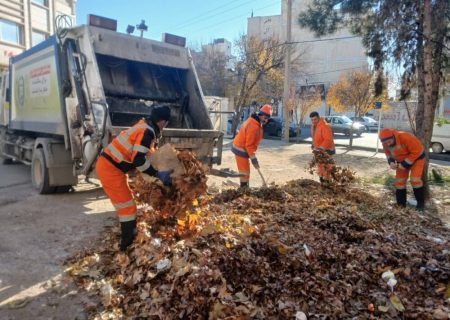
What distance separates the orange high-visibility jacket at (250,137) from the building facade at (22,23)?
16542 millimetres

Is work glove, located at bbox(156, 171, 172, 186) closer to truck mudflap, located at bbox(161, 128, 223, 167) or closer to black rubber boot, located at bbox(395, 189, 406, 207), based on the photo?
truck mudflap, located at bbox(161, 128, 223, 167)

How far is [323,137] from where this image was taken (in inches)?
257

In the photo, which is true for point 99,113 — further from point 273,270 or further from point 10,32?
point 10,32

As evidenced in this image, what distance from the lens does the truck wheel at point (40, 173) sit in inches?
234

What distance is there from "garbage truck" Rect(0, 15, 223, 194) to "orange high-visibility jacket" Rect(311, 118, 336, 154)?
1757mm

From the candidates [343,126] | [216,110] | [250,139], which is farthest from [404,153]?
[343,126]

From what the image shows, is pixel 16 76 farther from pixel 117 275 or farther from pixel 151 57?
pixel 117 275

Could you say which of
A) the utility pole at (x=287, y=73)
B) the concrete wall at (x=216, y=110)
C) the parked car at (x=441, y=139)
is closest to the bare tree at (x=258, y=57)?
the utility pole at (x=287, y=73)

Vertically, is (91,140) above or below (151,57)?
below

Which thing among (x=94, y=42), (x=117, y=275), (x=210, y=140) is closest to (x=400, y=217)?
(x=210, y=140)

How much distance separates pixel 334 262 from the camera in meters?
3.12

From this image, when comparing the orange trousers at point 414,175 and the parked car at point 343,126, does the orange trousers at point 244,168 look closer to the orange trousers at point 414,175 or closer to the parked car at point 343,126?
the orange trousers at point 414,175

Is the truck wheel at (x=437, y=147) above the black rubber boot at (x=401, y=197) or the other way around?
above

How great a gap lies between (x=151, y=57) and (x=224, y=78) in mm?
22442
